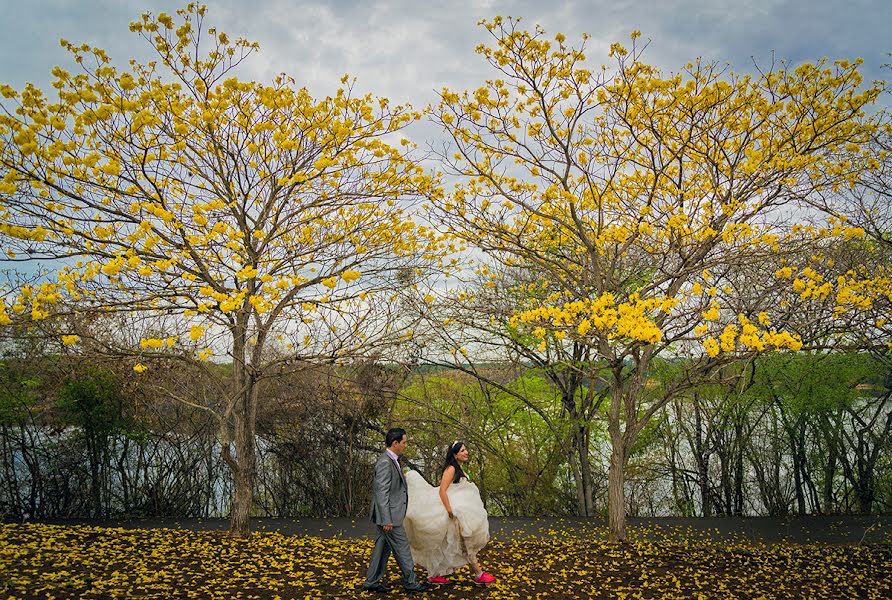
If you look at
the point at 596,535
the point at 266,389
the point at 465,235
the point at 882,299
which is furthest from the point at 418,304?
the point at 882,299

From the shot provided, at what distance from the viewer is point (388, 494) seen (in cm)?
487

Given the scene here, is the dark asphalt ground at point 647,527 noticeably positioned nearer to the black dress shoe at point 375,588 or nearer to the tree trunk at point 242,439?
the tree trunk at point 242,439

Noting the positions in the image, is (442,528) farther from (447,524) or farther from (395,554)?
(395,554)

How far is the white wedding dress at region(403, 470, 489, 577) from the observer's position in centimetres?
516

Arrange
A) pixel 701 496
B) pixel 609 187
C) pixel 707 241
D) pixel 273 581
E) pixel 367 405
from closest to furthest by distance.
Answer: pixel 273 581, pixel 707 241, pixel 609 187, pixel 367 405, pixel 701 496

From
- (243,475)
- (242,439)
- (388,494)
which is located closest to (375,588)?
(388,494)

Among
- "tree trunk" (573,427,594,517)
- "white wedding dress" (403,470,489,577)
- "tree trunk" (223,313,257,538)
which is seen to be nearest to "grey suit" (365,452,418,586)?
"white wedding dress" (403,470,489,577)

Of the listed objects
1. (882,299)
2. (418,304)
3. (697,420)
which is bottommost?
(697,420)

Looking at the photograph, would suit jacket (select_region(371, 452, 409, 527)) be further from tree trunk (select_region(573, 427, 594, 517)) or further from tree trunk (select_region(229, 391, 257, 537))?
tree trunk (select_region(573, 427, 594, 517))

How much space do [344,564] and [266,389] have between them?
381 cm

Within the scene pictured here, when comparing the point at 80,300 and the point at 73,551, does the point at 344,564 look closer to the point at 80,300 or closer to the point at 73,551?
the point at 73,551

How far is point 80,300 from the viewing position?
245 inches

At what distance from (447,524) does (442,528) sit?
5 centimetres

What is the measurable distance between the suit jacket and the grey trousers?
0.09m
